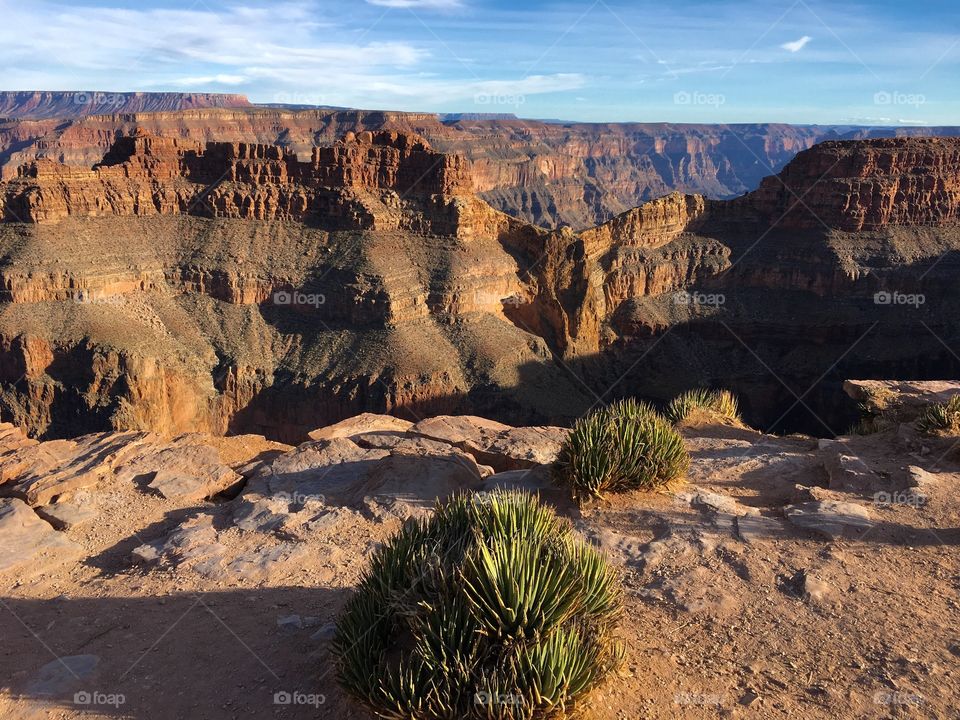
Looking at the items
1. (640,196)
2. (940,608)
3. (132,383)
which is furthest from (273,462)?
(640,196)

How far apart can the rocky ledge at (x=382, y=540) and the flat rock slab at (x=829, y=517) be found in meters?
0.04

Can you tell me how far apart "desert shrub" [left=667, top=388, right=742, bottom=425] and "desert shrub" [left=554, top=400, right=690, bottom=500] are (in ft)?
18.3

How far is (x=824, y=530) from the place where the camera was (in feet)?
27.2

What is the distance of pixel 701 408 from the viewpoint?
50.5ft

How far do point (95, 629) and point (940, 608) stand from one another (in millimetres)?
8597

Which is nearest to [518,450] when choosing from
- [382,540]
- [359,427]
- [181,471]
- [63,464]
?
[359,427]

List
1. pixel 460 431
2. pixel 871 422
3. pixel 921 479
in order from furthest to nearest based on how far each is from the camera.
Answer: pixel 871 422 → pixel 460 431 → pixel 921 479

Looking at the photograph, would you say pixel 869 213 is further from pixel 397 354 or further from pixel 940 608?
pixel 940 608

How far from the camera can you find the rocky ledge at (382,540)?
5.83 metres

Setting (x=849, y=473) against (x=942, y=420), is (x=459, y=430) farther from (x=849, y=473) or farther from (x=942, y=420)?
(x=942, y=420)

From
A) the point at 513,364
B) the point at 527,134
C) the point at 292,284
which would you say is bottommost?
the point at 513,364

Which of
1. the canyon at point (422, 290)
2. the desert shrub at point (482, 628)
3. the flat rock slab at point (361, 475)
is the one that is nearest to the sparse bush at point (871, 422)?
the flat rock slab at point (361, 475)

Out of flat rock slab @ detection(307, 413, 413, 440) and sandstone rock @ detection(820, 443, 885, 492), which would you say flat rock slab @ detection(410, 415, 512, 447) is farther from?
sandstone rock @ detection(820, 443, 885, 492)

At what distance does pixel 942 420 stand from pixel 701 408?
4.90 meters
